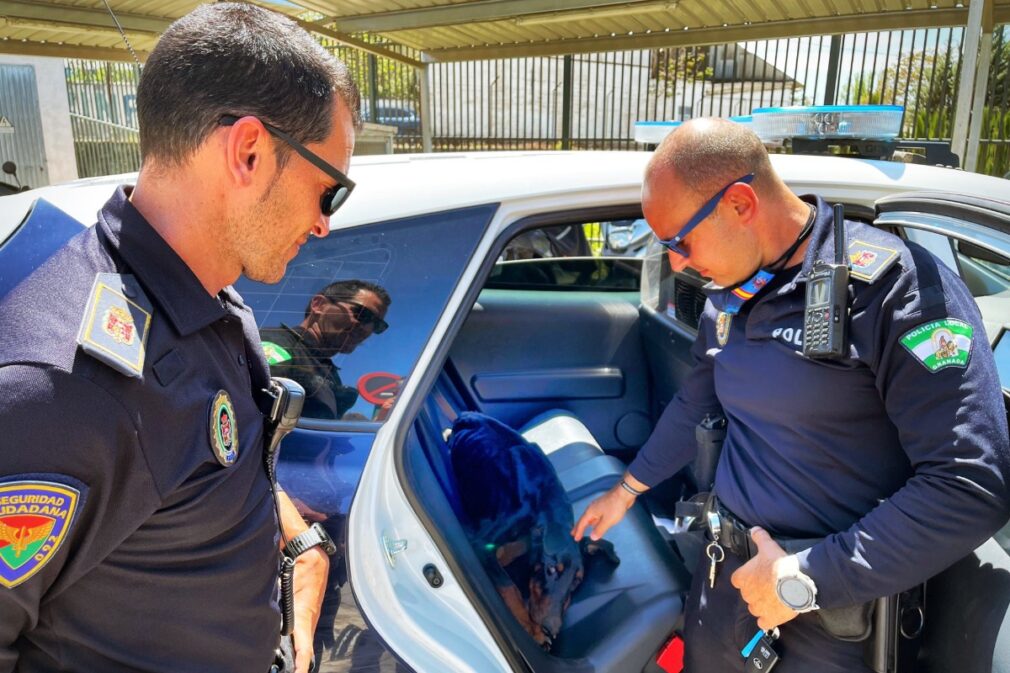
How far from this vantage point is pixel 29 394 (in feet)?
2.21

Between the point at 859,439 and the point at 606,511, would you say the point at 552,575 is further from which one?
the point at 859,439

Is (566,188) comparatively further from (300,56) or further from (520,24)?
(520,24)

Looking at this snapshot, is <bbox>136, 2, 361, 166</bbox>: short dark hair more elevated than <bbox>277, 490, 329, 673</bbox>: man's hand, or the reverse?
<bbox>136, 2, 361, 166</bbox>: short dark hair

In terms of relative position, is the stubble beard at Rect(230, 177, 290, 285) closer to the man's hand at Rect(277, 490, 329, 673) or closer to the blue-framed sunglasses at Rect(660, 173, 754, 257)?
the man's hand at Rect(277, 490, 329, 673)

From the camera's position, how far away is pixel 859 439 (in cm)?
126

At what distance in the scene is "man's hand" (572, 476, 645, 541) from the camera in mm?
1814

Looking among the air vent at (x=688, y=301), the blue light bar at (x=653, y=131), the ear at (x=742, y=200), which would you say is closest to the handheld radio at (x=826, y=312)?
the ear at (x=742, y=200)

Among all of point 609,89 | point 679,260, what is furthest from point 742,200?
point 609,89

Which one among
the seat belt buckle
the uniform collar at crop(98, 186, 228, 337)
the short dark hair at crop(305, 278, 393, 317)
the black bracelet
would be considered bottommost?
the seat belt buckle

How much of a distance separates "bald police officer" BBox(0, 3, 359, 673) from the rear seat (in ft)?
2.72

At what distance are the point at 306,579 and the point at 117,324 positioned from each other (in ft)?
2.11

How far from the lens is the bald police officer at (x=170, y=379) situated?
69 cm

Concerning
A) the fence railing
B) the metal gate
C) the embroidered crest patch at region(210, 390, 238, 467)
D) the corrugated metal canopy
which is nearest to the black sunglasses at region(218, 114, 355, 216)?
the embroidered crest patch at region(210, 390, 238, 467)

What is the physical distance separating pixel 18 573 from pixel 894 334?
45.8 inches
